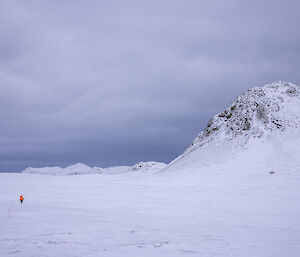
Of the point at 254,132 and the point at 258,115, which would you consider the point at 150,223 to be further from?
the point at 258,115

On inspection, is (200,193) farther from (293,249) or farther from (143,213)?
(293,249)

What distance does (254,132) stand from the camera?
159ft

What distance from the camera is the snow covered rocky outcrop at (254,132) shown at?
42.2m

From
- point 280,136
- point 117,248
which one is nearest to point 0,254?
point 117,248

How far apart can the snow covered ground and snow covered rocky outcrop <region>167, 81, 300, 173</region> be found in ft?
50.5

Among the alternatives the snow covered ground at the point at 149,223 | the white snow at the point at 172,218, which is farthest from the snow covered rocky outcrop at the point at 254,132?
the snow covered ground at the point at 149,223

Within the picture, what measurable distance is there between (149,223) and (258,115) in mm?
43904

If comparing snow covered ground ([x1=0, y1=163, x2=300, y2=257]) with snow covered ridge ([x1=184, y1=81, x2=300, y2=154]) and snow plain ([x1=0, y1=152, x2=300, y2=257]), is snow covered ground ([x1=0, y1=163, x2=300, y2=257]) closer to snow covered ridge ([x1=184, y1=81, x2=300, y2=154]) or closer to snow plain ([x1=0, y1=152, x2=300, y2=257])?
snow plain ([x1=0, y1=152, x2=300, y2=257])

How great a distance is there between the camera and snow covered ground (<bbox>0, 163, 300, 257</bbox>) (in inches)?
388

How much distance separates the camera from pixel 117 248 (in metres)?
9.85

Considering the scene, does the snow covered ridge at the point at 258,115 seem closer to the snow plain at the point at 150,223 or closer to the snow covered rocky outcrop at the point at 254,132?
the snow covered rocky outcrop at the point at 254,132

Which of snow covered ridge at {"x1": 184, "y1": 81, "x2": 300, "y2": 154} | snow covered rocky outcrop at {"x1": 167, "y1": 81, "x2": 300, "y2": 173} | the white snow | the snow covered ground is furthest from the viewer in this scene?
snow covered ridge at {"x1": 184, "y1": 81, "x2": 300, "y2": 154}

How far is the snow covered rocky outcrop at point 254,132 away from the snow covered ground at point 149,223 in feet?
50.5

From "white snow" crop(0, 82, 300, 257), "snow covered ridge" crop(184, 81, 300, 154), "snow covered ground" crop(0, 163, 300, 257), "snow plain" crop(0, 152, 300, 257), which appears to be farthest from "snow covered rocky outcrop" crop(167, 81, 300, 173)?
"snow covered ground" crop(0, 163, 300, 257)
